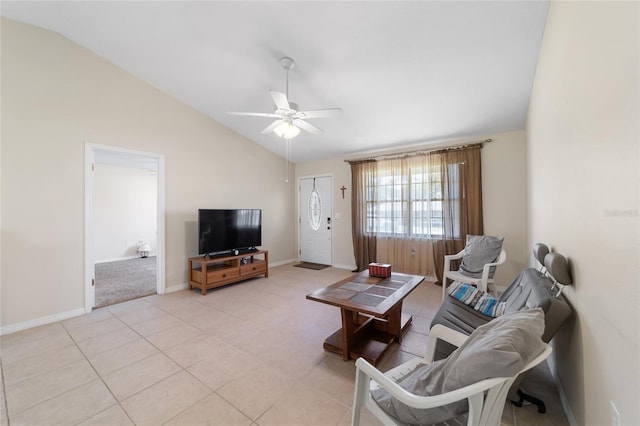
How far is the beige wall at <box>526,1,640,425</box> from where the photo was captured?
809mm

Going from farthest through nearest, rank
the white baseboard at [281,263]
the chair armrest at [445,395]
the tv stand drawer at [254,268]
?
the white baseboard at [281,263] < the tv stand drawer at [254,268] < the chair armrest at [445,395]

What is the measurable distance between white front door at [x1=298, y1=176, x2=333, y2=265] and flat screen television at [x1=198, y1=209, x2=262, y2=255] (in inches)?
59.0

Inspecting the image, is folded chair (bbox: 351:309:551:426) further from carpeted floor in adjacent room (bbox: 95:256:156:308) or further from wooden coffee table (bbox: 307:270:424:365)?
carpeted floor in adjacent room (bbox: 95:256:156:308)

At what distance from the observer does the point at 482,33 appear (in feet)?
6.83

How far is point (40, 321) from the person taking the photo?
2.70 metres

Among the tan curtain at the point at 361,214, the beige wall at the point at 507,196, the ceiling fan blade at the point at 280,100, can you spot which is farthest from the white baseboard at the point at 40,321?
the beige wall at the point at 507,196

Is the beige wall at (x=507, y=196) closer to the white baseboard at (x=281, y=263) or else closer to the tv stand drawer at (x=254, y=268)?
the tv stand drawer at (x=254, y=268)

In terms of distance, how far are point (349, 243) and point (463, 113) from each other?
3096 mm

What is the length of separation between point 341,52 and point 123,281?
5050 mm

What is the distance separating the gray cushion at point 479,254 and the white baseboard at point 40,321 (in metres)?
4.99

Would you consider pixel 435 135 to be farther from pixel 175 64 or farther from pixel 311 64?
pixel 175 64

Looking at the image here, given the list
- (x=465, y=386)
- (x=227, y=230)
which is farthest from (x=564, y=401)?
(x=227, y=230)

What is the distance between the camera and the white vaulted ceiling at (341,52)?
6.76 ft

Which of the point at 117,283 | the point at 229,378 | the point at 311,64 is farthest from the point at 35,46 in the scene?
the point at 229,378
